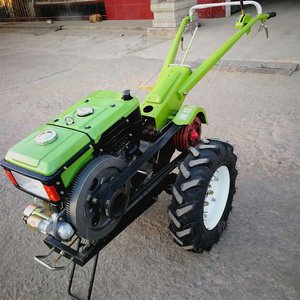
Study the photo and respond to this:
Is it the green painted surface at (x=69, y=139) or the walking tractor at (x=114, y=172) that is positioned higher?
the green painted surface at (x=69, y=139)

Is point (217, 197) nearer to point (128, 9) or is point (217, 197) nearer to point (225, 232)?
point (225, 232)

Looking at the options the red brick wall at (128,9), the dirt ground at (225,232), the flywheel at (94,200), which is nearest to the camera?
the flywheel at (94,200)

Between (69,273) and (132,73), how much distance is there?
4.62 meters

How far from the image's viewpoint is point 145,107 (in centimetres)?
247

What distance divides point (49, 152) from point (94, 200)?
1.25ft

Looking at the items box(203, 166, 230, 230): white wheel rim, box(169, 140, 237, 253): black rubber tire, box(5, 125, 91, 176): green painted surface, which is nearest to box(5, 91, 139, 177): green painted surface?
box(5, 125, 91, 176): green painted surface

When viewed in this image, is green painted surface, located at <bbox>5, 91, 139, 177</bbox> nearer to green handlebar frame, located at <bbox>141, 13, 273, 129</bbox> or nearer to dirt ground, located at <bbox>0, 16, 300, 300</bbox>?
green handlebar frame, located at <bbox>141, 13, 273, 129</bbox>

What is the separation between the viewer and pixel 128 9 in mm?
11406

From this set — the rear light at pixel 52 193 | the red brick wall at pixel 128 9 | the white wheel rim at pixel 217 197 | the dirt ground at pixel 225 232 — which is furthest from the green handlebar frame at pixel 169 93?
the red brick wall at pixel 128 9

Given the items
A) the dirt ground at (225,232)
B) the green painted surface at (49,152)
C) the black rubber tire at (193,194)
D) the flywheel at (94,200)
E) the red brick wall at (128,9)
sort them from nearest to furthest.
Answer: the green painted surface at (49,152) → the flywheel at (94,200) → the black rubber tire at (193,194) → the dirt ground at (225,232) → the red brick wall at (128,9)

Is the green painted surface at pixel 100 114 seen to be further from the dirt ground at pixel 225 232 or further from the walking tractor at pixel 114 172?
the dirt ground at pixel 225 232

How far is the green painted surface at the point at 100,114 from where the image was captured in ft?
6.06

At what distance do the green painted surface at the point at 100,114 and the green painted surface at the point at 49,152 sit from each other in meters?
0.07

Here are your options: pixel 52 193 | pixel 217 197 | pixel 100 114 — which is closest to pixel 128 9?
pixel 217 197
